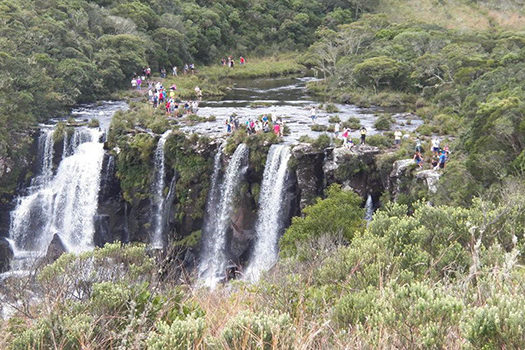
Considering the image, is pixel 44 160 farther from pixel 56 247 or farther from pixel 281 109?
pixel 281 109

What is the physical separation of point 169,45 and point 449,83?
1308 inches

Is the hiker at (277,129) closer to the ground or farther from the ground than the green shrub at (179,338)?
farther from the ground

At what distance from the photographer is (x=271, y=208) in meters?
28.3

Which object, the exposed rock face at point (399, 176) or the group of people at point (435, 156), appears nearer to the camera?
the group of people at point (435, 156)

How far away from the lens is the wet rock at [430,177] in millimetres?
23109

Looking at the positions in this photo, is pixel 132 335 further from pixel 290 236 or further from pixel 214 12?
pixel 214 12

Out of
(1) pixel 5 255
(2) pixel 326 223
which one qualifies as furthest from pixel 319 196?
(1) pixel 5 255

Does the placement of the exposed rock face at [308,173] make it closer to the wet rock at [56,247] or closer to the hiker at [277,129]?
the hiker at [277,129]

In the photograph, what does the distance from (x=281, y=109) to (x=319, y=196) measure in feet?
52.2

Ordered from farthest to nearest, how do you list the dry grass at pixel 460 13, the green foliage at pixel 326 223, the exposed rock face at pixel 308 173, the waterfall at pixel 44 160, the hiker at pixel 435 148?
the dry grass at pixel 460 13, the waterfall at pixel 44 160, the exposed rock face at pixel 308 173, the hiker at pixel 435 148, the green foliage at pixel 326 223

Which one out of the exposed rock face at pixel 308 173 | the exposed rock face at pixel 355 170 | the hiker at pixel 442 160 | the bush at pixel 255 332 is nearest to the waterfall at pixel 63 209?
the exposed rock face at pixel 308 173

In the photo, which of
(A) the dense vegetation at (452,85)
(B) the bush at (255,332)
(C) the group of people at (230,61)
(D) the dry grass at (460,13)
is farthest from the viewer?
(D) the dry grass at (460,13)

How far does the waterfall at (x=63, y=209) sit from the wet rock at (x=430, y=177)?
20.3 metres

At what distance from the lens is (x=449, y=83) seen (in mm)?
43469
